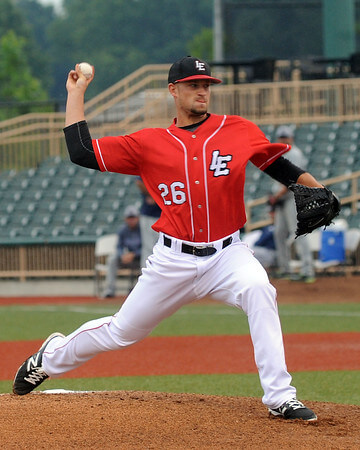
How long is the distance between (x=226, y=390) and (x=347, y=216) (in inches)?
394

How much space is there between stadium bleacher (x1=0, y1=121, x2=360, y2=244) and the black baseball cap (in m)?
11.4

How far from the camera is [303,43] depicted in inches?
1174

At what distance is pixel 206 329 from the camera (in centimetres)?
1078

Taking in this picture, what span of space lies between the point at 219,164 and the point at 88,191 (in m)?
15.3

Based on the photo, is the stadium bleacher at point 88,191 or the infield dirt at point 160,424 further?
the stadium bleacher at point 88,191

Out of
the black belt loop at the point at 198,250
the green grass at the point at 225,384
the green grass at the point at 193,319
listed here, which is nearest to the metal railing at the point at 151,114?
the green grass at the point at 193,319

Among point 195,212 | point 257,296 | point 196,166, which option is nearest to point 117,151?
point 196,166

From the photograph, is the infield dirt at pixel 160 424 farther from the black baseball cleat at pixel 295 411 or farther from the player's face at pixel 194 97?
the player's face at pixel 194 97

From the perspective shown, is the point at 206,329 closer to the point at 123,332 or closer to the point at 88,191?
the point at 123,332

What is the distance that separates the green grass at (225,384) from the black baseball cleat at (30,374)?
1091mm

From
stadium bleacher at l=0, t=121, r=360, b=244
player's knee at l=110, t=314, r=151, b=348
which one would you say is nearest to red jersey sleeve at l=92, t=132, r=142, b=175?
player's knee at l=110, t=314, r=151, b=348

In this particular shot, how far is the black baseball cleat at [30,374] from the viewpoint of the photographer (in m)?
5.74

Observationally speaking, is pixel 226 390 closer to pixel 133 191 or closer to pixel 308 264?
pixel 308 264

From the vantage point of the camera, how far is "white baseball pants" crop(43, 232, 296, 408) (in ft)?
16.7
